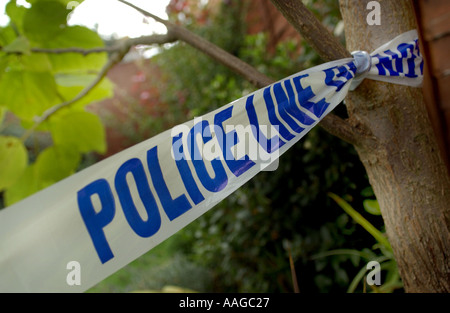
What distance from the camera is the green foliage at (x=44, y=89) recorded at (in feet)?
3.57

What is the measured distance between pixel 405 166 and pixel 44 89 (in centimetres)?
114

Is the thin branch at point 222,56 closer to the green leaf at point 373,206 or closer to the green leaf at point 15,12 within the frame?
the green leaf at point 15,12

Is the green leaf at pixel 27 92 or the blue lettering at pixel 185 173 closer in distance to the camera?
the blue lettering at pixel 185 173

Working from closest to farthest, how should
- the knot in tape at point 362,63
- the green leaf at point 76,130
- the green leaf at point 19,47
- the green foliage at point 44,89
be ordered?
the knot in tape at point 362,63, the green leaf at point 19,47, the green foliage at point 44,89, the green leaf at point 76,130

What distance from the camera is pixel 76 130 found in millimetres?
1390

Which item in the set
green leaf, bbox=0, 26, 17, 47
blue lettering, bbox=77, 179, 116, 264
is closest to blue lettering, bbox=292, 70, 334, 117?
blue lettering, bbox=77, 179, 116, 264

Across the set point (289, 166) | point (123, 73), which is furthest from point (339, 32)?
point (123, 73)

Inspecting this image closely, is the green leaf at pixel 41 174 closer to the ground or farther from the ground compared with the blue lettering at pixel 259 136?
farther from the ground

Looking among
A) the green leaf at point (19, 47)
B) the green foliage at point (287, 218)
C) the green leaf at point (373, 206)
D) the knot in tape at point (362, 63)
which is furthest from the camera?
the green foliage at point (287, 218)

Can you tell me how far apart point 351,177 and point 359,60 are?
2.41ft

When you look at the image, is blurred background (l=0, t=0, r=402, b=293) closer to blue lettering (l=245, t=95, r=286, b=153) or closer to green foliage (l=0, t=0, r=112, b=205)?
green foliage (l=0, t=0, r=112, b=205)

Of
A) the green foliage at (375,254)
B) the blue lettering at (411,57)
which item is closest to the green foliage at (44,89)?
the blue lettering at (411,57)
